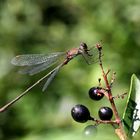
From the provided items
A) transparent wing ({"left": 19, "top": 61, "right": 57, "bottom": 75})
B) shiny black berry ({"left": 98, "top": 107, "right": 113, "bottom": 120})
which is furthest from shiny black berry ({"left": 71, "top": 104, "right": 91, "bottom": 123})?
transparent wing ({"left": 19, "top": 61, "right": 57, "bottom": 75})

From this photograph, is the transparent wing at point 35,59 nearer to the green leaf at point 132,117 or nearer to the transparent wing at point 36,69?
the transparent wing at point 36,69

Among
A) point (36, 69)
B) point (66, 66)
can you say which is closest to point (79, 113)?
point (36, 69)

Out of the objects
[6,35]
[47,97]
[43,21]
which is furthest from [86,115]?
[43,21]

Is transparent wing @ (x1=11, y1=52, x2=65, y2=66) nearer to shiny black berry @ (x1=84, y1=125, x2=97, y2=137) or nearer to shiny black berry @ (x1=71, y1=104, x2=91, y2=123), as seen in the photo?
shiny black berry @ (x1=71, y1=104, x2=91, y2=123)

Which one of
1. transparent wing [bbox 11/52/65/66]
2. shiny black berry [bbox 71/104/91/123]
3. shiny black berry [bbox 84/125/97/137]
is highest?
transparent wing [bbox 11/52/65/66]

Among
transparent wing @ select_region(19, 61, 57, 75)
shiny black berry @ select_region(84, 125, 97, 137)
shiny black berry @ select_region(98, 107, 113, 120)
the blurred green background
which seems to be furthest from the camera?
the blurred green background

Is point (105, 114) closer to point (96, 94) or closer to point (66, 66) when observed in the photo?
point (96, 94)

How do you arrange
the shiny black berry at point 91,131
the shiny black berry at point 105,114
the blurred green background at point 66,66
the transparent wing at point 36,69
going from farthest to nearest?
the blurred green background at point 66,66
the transparent wing at point 36,69
the shiny black berry at point 105,114
the shiny black berry at point 91,131

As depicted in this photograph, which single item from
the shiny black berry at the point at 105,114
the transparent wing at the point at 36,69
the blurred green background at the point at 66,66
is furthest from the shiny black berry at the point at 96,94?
the blurred green background at the point at 66,66
